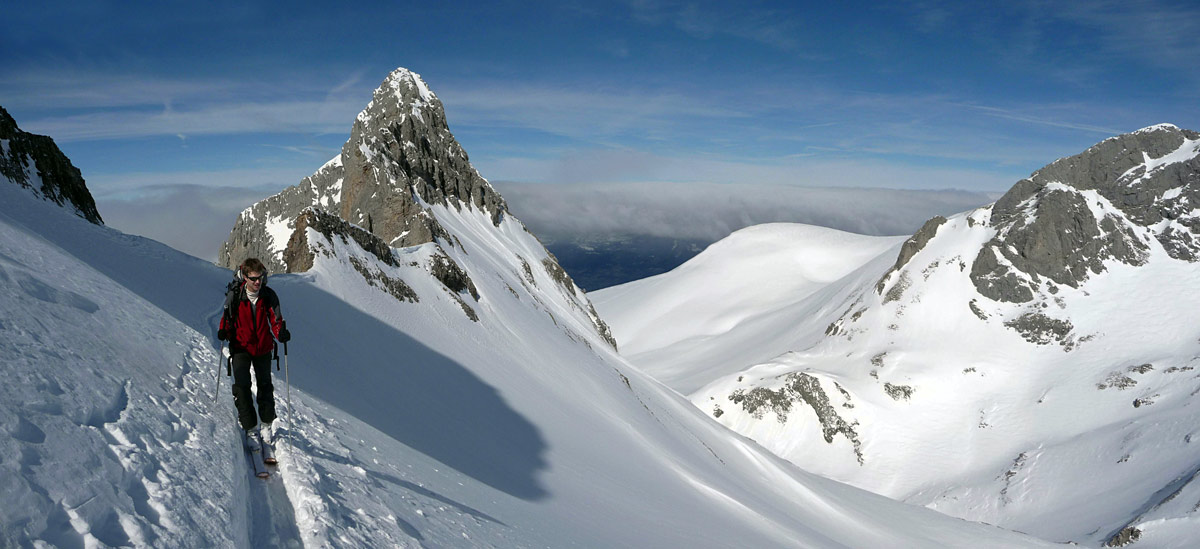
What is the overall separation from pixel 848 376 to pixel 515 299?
241ft

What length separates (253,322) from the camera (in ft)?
27.6

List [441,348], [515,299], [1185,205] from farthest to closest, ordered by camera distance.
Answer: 1. [1185,205]
2. [515,299]
3. [441,348]

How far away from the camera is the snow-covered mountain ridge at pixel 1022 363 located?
72188 millimetres

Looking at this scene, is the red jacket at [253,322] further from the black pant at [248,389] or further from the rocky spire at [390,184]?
the rocky spire at [390,184]

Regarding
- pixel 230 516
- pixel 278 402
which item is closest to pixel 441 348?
pixel 278 402

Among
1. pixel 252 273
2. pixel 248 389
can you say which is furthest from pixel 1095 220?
pixel 248 389

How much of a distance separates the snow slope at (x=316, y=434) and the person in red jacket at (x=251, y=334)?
14.1 inches

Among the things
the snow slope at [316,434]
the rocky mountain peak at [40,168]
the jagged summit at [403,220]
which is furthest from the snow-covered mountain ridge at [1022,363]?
the rocky mountain peak at [40,168]

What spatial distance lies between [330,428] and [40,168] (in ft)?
45.6

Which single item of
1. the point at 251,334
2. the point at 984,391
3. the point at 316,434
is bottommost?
the point at 316,434

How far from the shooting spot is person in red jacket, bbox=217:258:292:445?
8.18 m

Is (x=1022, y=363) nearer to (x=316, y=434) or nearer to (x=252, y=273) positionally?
(x=316, y=434)

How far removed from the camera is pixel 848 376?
101m

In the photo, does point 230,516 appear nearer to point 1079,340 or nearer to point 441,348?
point 441,348
